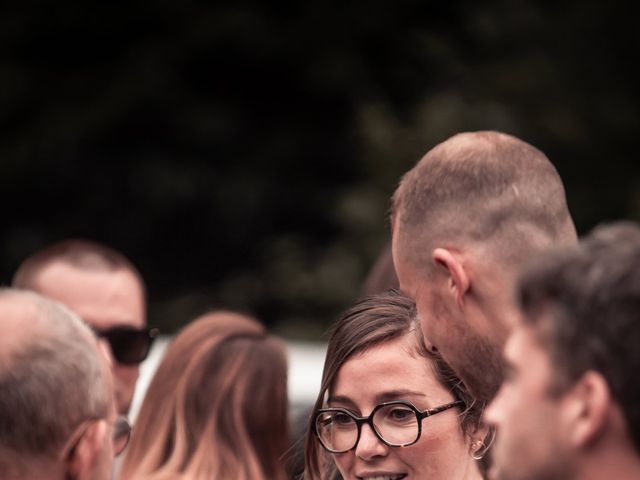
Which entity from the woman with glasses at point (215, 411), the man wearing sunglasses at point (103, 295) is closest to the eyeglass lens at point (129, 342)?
the man wearing sunglasses at point (103, 295)

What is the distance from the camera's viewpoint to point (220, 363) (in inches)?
205

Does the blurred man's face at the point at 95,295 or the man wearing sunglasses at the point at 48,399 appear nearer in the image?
the man wearing sunglasses at the point at 48,399

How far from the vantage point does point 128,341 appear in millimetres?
6012

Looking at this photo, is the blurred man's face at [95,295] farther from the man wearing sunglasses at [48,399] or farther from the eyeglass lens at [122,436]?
the man wearing sunglasses at [48,399]

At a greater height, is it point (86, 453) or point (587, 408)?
point (587, 408)

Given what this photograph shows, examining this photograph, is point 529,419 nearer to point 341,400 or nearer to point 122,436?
point 341,400

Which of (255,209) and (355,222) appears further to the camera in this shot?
(255,209)

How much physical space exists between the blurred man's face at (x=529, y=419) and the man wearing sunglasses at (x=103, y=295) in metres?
3.47

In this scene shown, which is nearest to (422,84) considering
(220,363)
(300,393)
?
(300,393)

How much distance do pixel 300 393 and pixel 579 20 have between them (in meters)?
6.91

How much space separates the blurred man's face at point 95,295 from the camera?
6.05 metres

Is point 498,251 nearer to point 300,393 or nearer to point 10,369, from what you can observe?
point 10,369

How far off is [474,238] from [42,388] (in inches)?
42.7

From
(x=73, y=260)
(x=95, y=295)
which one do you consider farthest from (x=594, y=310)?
(x=73, y=260)
